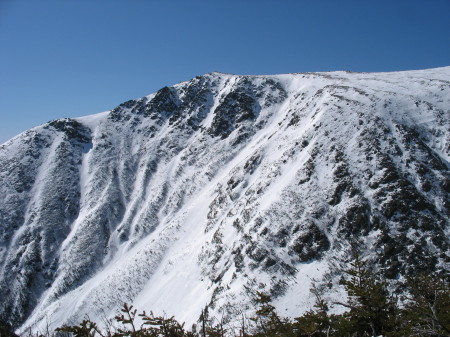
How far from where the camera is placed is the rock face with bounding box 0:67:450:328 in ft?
Result: 90.0

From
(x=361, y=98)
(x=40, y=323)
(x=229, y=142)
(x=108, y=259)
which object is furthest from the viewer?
(x=229, y=142)

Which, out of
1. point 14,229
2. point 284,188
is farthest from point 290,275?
point 14,229

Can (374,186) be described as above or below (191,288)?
above

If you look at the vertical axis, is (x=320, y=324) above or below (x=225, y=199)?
below

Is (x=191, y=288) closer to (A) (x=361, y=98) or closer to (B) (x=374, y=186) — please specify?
(B) (x=374, y=186)

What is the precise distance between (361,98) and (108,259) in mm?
54866

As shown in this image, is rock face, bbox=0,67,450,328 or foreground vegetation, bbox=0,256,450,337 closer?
foreground vegetation, bbox=0,256,450,337

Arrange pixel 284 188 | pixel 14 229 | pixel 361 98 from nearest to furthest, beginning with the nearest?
pixel 284 188, pixel 361 98, pixel 14 229

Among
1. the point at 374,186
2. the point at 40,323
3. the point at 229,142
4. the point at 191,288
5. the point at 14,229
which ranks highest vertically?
the point at 229,142

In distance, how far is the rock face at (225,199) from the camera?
1080 inches

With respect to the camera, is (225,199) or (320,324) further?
(225,199)

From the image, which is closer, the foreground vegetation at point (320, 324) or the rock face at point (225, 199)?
the foreground vegetation at point (320, 324)

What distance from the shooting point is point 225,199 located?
4691 centimetres

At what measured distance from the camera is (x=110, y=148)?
3467 inches
